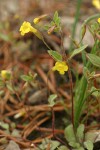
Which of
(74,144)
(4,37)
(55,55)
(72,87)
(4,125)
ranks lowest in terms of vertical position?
(74,144)

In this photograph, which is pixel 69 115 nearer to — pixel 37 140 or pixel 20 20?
pixel 37 140

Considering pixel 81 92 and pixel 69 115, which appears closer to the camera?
pixel 81 92

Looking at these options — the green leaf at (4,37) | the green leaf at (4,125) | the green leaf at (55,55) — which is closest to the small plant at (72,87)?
the green leaf at (55,55)

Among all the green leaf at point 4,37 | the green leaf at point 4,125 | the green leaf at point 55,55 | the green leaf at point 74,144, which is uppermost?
the green leaf at point 4,37

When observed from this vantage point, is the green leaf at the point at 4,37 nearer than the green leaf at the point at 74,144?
No

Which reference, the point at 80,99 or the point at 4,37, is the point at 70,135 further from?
the point at 4,37

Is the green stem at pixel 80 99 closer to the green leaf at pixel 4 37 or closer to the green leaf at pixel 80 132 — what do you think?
the green leaf at pixel 80 132

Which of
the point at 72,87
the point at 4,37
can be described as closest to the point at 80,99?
the point at 72,87

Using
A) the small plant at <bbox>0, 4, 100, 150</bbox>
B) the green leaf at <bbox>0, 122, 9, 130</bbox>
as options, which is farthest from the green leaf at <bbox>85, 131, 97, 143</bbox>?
the green leaf at <bbox>0, 122, 9, 130</bbox>

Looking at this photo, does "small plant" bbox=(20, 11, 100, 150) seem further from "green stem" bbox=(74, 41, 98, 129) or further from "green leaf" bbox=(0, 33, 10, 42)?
"green leaf" bbox=(0, 33, 10, 42)

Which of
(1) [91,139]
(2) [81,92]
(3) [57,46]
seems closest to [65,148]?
(1) [91,139]

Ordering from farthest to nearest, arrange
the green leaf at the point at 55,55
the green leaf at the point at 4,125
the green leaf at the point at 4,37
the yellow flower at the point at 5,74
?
the green leaf at the point at 4,37 < the green leaf at the point at 4,125 < the yellow flower at the point at 5,74 < the green leaf at the point at 55,55
